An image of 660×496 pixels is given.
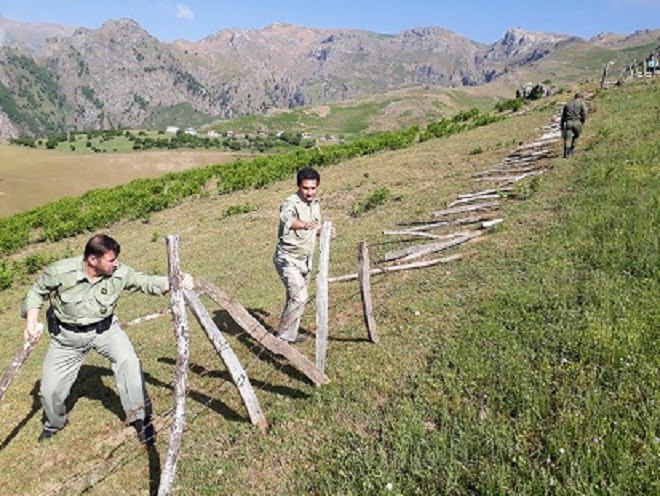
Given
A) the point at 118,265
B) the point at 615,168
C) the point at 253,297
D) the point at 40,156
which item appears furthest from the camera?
the point at 40,156

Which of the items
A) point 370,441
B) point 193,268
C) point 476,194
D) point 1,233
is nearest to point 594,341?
point 370,441

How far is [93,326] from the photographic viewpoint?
680 cm

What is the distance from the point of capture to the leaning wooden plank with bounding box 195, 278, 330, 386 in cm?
692

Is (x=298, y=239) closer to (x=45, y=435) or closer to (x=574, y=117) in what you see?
(x=45, y=435)

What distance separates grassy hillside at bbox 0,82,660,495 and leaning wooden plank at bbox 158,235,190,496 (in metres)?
0.68

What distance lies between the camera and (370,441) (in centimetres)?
576

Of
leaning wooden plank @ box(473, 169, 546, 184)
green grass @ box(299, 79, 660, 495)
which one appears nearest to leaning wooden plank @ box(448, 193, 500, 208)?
leaning wooden plank @ box(473, 169, 546, 184)

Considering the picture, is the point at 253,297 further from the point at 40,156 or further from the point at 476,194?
the point at 40,156

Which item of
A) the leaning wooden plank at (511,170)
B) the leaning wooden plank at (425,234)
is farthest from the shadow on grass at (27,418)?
the leaning wooden plank at (511,170)

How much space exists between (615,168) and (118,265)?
13.4 metres

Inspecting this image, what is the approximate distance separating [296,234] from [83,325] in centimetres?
347

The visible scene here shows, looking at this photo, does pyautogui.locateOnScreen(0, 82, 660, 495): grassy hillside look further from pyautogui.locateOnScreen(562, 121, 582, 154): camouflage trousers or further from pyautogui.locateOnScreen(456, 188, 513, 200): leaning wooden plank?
pyautogui.locateOnScreen(562, 121, 582, 154): camouflage trousers

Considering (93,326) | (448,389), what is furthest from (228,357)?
(448,389)

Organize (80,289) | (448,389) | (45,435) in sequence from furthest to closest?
(45,435), (80,289), (448,389)
